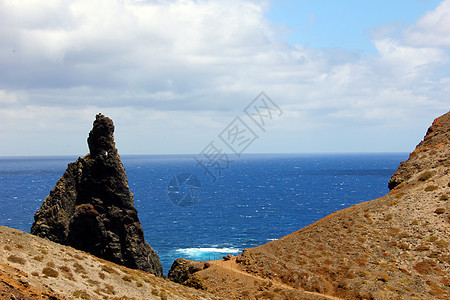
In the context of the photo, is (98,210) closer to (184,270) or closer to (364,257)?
(184,270)

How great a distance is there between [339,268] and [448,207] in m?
15.3

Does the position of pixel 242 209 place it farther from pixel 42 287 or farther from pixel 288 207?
pixel 42 287

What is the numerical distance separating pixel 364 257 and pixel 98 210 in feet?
102

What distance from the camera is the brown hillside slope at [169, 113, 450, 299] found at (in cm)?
3478

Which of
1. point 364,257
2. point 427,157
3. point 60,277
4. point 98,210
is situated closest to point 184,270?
point 98,210

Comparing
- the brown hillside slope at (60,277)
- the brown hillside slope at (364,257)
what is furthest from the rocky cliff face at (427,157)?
the brown hillside slope at (60,277)

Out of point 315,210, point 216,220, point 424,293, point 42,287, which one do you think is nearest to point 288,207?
point 315,210

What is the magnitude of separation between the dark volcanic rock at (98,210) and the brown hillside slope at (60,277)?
10785mm

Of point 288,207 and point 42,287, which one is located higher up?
point 42,287

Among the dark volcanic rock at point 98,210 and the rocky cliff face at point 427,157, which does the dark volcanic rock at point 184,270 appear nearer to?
the dark volcanic rock at point 98,210

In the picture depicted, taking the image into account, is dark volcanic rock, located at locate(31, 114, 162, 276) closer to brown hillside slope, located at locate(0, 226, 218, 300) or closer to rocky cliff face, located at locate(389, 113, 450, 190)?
brown hillside slope, located at locate(0, 226, 218, 300)

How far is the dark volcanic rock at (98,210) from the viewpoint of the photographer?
42.8m

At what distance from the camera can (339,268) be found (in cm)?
3856

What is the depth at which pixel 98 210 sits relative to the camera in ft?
146
